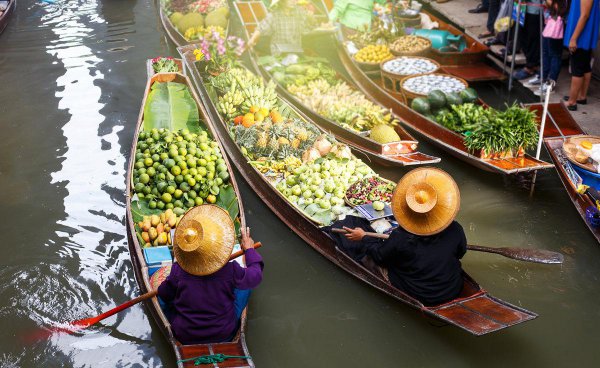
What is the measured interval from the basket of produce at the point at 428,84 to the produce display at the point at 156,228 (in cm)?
394

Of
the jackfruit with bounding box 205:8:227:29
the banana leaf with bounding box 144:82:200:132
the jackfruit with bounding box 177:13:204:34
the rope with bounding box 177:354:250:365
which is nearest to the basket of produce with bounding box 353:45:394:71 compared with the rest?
the banana leaf with bounding box 144:82:200:132

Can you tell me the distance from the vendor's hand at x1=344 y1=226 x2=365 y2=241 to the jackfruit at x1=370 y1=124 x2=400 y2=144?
6.41ft

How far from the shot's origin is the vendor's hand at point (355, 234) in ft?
16.6

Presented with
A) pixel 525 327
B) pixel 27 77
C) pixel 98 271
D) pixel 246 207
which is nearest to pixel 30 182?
pixel 98 271

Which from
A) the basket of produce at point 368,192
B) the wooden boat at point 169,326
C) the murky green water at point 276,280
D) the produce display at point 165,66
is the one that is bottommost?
the murky green water at point 276,280

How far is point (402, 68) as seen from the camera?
8797 mm

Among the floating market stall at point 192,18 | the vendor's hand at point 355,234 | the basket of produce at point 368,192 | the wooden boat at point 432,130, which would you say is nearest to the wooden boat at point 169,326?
the vendor's hand at point 355,234

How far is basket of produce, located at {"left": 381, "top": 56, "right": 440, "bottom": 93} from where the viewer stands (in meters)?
8.63

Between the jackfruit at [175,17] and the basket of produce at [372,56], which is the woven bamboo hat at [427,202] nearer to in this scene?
the basket of produce at [372,56]

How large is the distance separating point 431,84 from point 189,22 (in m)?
5.03

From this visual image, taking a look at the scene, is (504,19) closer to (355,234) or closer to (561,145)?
(561,145)

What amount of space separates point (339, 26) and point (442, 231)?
20.4 feet

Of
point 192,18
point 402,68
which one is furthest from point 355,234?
point 192,18

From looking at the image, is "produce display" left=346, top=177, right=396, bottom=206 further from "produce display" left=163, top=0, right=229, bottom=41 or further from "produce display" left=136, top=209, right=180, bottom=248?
"produce display" left=163, top=0, right=229, bottom=41
